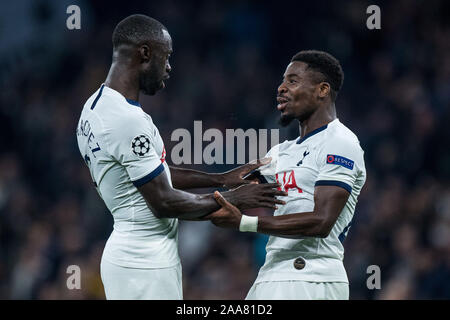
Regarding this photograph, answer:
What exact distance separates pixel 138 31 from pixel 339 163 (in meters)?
1.51

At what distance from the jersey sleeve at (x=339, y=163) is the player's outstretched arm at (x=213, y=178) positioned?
30.1 inches

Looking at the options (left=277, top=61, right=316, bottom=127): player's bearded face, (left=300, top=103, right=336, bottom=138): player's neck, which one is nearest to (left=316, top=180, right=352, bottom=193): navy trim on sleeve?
(left=300, top=103, right=336, bottom=138): player's neck

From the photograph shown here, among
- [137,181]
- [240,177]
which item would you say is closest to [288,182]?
[240,177]

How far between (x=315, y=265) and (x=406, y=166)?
4.97m

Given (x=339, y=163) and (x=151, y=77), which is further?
(x=151, y=77)

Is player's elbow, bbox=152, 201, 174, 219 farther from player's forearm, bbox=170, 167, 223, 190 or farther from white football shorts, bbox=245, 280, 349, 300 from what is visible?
player's forearm, bbox=170, 167, 223, 190

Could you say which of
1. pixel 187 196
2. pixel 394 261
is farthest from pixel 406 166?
pixel 187 196

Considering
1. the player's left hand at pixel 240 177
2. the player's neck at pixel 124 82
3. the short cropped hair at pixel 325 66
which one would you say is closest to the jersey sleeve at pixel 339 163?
the short cropped hair at pixel 325 66

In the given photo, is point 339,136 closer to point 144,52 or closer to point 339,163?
point 339,163

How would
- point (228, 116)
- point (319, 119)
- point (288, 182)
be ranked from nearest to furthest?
point (288, 182) → point (319, 119) → point (228, 116)

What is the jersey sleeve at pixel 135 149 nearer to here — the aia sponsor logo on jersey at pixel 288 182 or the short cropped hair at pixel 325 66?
the aia sponsor logo on jersey at pixel 288 182

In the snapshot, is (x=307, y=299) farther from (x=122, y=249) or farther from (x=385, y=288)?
(x=385, y=288)

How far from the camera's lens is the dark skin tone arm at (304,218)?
13.5ft

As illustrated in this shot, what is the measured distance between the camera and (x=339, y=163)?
4211 mm
